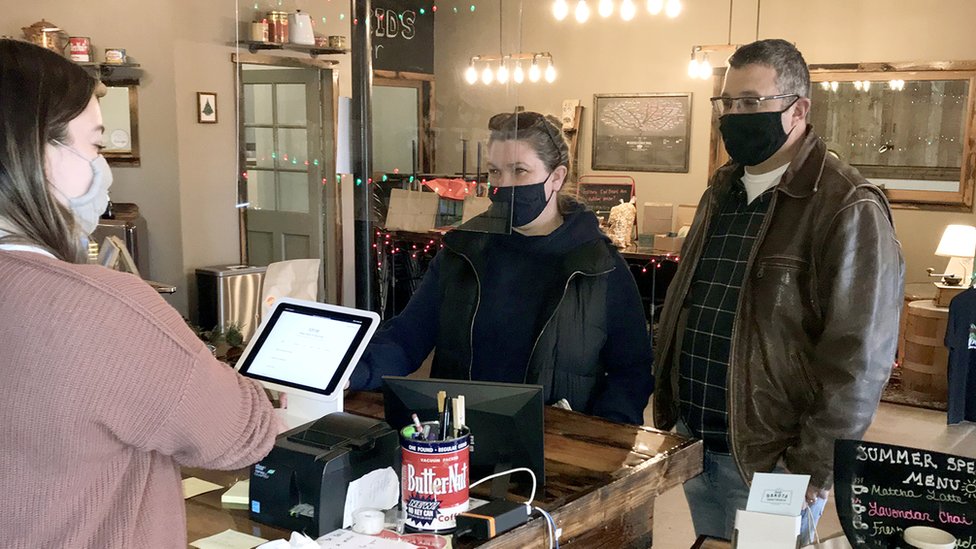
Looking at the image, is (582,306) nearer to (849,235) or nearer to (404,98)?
(849,235)

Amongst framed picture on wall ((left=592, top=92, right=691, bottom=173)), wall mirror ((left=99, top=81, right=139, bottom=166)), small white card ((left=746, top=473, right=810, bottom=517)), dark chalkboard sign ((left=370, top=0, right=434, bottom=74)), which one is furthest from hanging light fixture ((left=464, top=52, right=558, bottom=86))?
framed picture on wall ((left=592, top=92, right=691, bottom=173))

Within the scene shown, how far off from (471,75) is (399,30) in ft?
0.91

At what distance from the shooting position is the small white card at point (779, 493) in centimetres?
153

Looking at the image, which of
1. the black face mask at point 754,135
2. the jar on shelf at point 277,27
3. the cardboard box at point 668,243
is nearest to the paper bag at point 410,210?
the black face mask at point 754,135

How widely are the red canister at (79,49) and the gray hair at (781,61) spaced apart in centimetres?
472

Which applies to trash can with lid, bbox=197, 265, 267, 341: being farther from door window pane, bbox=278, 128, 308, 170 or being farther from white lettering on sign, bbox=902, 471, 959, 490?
white lettering on sign, bbox=902, 471, 959, 490

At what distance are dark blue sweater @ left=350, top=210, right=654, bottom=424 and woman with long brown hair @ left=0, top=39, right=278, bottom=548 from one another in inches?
45.4

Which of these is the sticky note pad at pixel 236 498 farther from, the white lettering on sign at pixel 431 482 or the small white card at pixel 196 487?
the white lettering on sign at pixel 431 482

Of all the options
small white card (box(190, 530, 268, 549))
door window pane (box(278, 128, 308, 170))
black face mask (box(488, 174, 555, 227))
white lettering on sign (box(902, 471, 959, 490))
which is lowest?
small white card (box(190, 530, 268, 549))

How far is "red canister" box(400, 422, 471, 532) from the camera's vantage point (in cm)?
143

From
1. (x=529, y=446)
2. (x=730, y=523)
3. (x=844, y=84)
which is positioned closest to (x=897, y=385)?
(x=844, y=84)

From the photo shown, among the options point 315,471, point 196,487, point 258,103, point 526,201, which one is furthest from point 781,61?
point 258,103

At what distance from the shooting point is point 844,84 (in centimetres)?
767

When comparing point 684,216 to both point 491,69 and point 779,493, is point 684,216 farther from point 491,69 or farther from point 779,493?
point 779,493
